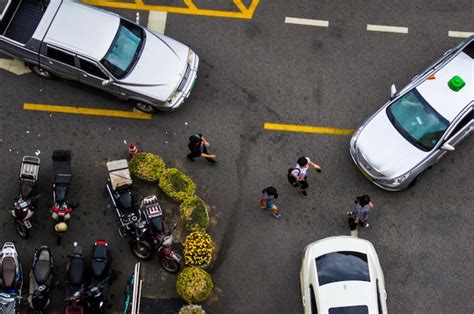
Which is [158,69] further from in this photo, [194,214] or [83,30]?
[194,214]

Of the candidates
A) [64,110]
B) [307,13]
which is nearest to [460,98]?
[307,13]

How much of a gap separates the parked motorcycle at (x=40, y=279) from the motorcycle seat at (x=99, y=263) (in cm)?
107

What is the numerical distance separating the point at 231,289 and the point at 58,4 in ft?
27.8

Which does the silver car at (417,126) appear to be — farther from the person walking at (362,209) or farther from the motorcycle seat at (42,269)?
the motorcycle seat at (42,269)

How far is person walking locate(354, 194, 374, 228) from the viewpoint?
48.5 feet

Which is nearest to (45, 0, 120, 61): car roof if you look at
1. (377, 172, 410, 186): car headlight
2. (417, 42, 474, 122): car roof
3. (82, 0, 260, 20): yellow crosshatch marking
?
(82, 0, 260, 20): yellow crosshatch marking

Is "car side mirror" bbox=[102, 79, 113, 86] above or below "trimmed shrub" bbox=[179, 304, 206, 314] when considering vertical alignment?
above

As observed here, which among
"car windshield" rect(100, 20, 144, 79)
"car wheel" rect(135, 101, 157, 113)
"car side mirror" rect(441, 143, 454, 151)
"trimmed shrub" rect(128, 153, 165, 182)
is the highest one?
"car windshield" rect(100, 20, 144, 79)

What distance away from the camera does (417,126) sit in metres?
15.9

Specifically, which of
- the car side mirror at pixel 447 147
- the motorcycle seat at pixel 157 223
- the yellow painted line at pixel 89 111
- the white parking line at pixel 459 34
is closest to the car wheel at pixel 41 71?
the yellow painted line at pixel 89 111

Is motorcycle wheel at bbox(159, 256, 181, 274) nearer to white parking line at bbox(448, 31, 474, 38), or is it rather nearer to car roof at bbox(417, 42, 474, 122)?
car roof at bbox(417, 42, 474, 122)

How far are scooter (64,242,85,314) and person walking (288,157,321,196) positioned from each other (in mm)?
5285

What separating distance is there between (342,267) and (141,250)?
475 cm

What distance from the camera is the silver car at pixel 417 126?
1569 centimetres
